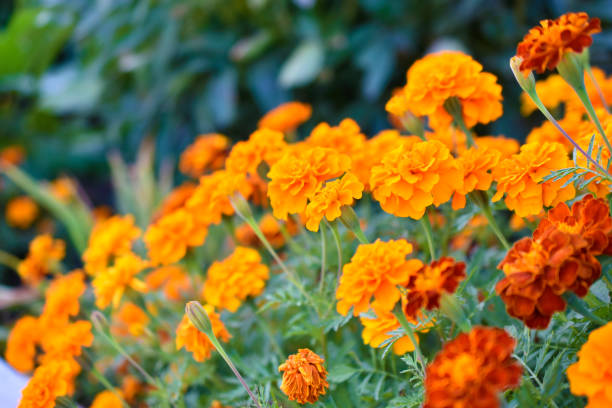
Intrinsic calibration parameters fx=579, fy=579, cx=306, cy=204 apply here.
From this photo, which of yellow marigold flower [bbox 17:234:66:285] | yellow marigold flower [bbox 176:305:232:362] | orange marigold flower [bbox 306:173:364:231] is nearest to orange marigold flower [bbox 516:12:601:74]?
orange marigold flower [bbox 306:173:364:231]

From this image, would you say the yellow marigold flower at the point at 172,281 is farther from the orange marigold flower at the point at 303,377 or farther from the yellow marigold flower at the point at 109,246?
the orange marigold flower at the point at 303,377

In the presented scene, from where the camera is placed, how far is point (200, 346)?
72cm

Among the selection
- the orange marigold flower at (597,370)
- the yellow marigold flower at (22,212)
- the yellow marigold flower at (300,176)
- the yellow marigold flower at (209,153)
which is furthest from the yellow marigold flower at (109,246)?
the yellow marigold flower at (22,212)

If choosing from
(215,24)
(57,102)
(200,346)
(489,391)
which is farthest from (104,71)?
(489,391)

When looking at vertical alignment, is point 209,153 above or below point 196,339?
above

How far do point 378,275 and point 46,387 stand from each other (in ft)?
1.44

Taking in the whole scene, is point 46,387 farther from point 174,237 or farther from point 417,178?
point 417,178

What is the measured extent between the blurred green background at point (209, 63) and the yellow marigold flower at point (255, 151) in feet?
3.71

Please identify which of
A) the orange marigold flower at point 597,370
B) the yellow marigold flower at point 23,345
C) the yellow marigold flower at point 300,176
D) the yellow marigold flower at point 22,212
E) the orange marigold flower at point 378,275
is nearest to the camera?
the orange marigold flower at point 597,370

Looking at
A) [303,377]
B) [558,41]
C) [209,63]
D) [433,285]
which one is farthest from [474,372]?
[209,63]

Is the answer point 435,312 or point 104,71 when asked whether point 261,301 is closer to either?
point 435,312

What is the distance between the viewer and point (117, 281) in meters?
0.88

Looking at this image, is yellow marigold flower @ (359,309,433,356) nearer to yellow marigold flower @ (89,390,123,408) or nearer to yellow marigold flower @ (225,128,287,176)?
yellow marigold flower @ (225,128,287,176)

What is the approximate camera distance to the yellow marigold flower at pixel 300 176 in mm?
666
